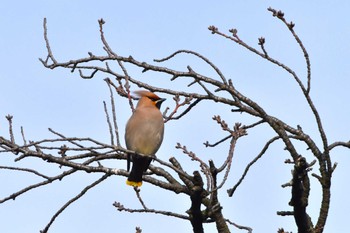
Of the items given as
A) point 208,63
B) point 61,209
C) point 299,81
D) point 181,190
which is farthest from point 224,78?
point 61,209

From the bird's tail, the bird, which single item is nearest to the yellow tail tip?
the bird's tail

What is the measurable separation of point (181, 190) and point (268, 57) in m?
1.05

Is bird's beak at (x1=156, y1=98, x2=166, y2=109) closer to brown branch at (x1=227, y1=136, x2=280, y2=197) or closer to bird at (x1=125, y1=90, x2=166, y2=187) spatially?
bird at (x1=125, y1=90, x2=166, y2=187)

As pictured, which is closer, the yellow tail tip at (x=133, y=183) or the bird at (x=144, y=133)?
the yellow tail tip at (x=133, y=183)

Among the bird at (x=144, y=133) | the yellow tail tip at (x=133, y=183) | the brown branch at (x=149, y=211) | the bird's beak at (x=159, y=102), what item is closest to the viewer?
the brown branch at (x=149, y=211)

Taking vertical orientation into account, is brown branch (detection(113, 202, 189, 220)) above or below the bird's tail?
below

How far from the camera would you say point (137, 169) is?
5.37 meters

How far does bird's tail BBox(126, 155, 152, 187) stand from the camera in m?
5.23

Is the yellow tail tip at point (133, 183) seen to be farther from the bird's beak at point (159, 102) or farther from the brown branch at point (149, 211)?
the bird's beak at point (159, 102)

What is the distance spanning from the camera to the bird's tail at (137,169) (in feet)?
17.1

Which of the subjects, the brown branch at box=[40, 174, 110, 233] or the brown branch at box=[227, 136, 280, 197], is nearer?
the brown branch at box=[227, 136, 280, 197]

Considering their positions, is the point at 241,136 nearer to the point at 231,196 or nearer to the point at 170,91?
the point at 231,196

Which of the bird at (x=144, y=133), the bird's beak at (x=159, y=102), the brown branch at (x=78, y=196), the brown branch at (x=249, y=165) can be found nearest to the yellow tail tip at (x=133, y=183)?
the bird at (x=144, y=133)

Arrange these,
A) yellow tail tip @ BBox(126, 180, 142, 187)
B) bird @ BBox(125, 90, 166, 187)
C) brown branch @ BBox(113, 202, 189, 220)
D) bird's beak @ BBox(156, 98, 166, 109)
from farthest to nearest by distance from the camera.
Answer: bird's beak @ BBox(156, 98, 166, 109) → bird @ BBox(125, 90, 166, 187) → yellow tail tip @ BBox(126, 180, 142, 187) → brown branch @ BBox(113, 202, 189, 220)
